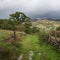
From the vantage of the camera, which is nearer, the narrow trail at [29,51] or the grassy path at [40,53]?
the grassy path at [40,53]

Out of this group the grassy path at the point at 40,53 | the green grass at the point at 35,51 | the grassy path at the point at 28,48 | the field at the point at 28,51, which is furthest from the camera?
the grassy path at the point at 28,48

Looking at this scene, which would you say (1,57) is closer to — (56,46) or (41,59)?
(41,59)

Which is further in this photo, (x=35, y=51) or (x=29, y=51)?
(x=29, y=51)

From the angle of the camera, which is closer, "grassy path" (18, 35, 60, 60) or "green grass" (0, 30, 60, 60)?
"grassy path" (18, 35, 60, 60)

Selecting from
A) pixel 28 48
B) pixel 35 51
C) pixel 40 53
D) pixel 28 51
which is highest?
pixel 40 53

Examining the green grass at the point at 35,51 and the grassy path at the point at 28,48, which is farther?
the grassy path at the point at 28,48

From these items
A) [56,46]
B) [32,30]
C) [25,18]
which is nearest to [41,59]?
[56,46]

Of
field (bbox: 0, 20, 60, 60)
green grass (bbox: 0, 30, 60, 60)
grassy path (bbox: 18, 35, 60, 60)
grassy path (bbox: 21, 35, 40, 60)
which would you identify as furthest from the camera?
grassy path (bbox: 21, 35, 40, 60)

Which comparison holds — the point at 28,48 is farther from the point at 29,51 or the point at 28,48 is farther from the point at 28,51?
the point at 29,51

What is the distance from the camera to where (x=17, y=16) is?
11169 cm

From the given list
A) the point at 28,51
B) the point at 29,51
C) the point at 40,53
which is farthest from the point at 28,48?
the point at 40,53

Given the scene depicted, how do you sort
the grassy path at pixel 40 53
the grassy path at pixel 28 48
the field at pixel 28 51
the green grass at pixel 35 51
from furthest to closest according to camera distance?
the grassy path at pixel 28 48 → the green grass at pixel 35 51 → the grassy path at pixel 40 53 → the field at pixel 28 51

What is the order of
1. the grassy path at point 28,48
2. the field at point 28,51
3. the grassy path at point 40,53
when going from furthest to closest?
the grassy path at point 28,48 < the grassy path at point 40,53 < the field at point 28,51

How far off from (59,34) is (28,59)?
16.4 meters
